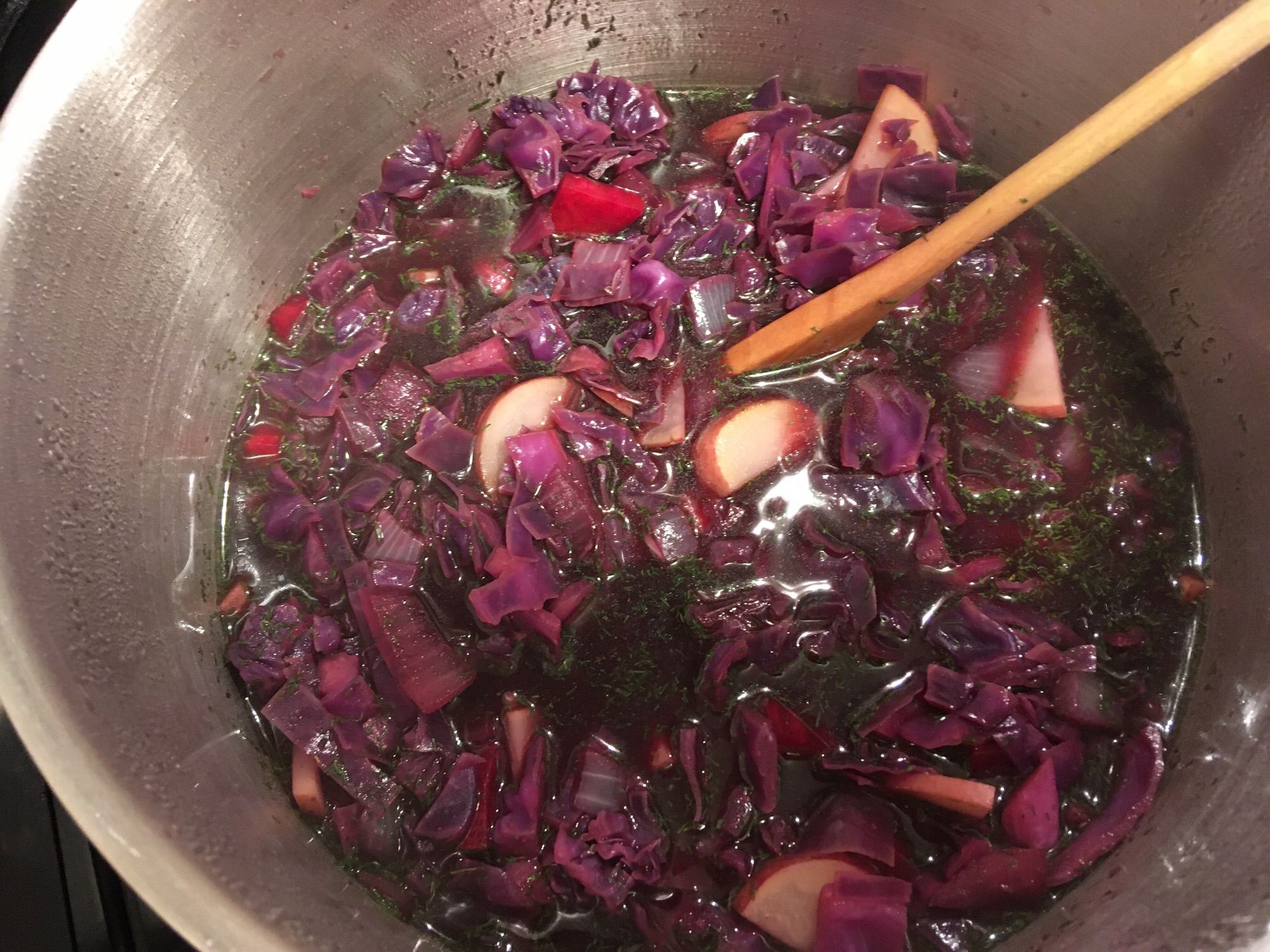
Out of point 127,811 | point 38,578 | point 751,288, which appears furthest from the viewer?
point 751,288

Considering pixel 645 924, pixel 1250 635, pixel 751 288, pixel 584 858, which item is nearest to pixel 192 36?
pixel 751 288

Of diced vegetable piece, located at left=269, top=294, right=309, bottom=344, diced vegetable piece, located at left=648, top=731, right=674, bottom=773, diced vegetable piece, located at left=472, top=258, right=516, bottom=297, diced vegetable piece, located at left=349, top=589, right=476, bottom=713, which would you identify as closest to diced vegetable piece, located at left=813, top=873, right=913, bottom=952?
diced vegetable piece, located at left=648, top=731, right=674, bottom=773

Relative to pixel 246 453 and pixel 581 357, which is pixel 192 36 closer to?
pixel 246 453

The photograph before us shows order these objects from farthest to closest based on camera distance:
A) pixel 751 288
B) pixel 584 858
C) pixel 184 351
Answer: pixel 751 288
pixel 184 351
pixel 584 858

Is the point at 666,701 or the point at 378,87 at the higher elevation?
the point at 378,87

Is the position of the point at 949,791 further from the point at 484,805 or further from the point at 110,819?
the point at 110,819

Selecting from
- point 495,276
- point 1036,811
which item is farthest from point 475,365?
point 1036,811

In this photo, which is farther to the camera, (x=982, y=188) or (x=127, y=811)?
(x=982, y=188)
